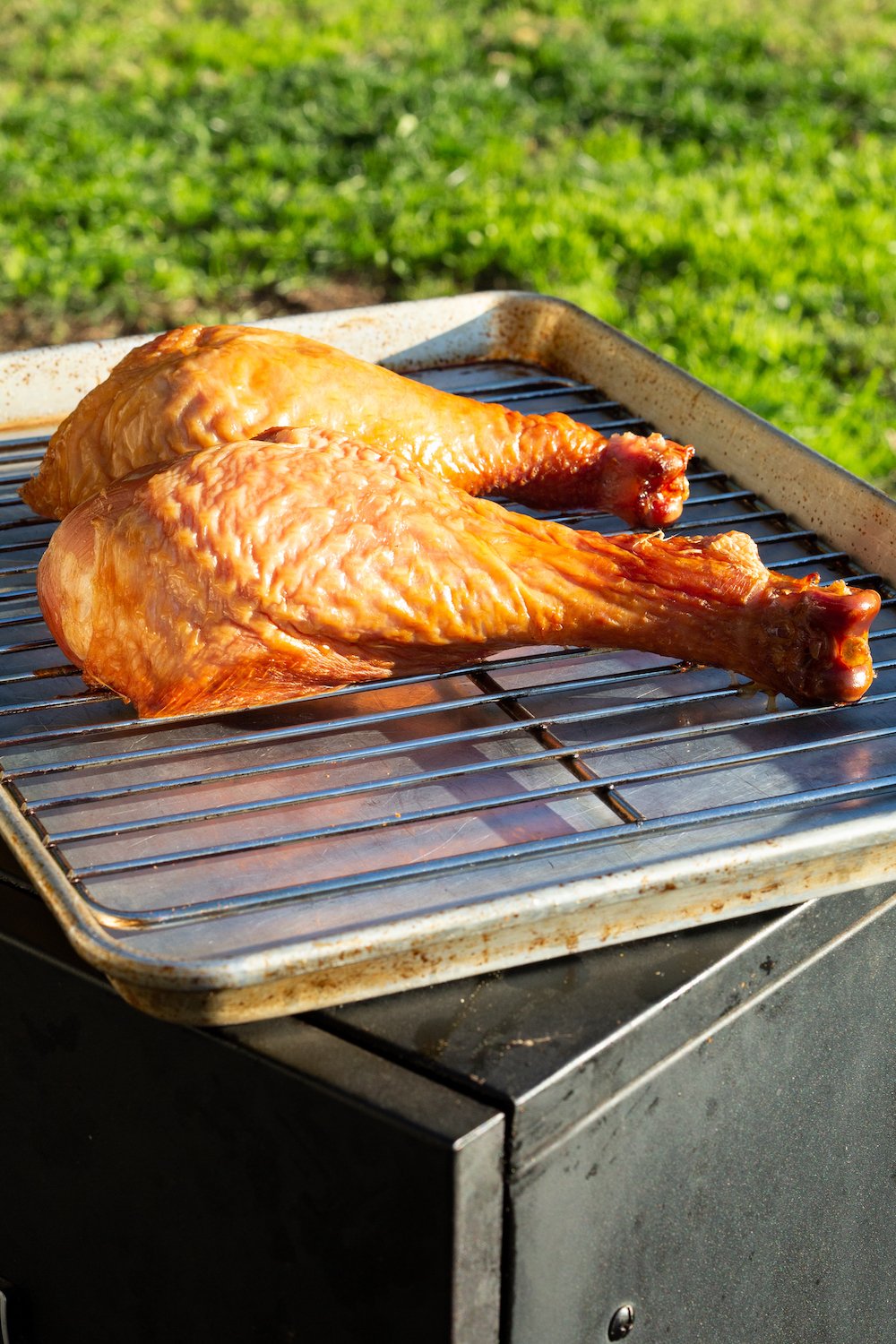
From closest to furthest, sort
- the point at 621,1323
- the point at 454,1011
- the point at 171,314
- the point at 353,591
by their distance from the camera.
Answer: the point at 454,1011 < the point at 621,1323 < the point at 353,591 < the point at 171,314

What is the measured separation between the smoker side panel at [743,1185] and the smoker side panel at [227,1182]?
0.12m

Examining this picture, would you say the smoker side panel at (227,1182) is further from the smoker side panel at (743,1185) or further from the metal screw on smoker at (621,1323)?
the metal screw on smoker at (621,1323)

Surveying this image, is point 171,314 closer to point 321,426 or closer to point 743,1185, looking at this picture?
point 321,426

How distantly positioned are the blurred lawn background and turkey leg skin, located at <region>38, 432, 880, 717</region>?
11.6 ft

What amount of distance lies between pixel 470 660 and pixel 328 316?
Result: 4.96 feet

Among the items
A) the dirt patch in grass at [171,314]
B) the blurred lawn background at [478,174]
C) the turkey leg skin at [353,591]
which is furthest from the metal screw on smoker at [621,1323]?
the dirt patch in grass at [171,314]

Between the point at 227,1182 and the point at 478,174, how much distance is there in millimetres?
6863

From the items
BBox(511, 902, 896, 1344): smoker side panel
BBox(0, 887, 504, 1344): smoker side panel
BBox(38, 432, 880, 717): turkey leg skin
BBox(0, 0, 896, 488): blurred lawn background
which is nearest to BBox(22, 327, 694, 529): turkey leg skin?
BBox(38, 432, 880, 717): turkey leg skin

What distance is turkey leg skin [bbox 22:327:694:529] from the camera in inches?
110

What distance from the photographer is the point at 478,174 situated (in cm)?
798

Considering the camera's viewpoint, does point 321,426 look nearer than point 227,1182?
No

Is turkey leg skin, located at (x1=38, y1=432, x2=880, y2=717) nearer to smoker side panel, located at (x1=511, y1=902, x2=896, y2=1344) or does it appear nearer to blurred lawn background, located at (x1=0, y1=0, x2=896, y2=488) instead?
smoker side panel, located at (x1=511, y1=902, x2=896, y2=1344)

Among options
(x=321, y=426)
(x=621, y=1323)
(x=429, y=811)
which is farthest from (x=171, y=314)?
(x=621, y=1323)

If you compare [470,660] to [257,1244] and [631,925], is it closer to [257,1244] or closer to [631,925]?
[631,925]
